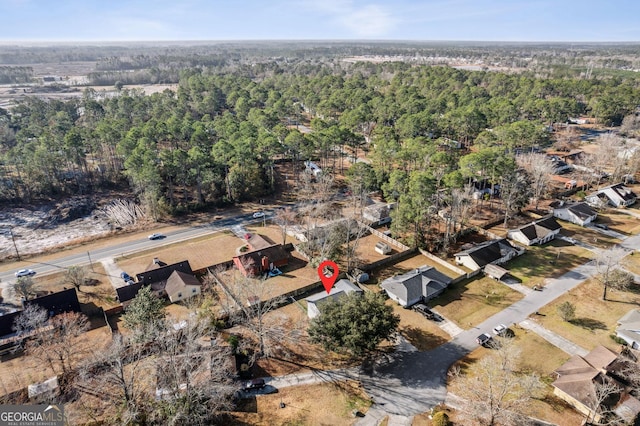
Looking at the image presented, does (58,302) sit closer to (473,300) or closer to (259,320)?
(259,320)

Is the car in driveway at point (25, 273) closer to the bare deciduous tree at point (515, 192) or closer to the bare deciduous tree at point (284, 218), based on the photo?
the bare deciduous tree at point (284, 218)

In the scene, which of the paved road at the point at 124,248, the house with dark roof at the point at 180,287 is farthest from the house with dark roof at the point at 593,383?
the paved road at the point at 124,248

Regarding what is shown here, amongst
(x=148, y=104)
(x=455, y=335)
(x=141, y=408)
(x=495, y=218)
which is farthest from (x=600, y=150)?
(x=148, y=104)

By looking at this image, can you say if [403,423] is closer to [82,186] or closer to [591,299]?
[591,299]

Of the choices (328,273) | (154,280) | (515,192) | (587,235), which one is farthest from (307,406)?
(587,235)

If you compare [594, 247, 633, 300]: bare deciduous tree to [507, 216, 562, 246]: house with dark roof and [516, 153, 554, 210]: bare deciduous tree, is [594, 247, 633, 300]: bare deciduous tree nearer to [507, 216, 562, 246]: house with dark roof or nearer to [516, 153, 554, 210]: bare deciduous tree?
[507, 216, 562, 246]: house with dark roof
